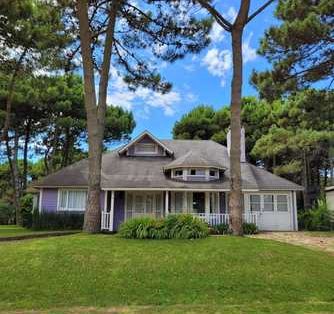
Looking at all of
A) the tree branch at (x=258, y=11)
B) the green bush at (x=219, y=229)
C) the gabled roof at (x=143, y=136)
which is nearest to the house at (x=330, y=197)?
the green bush at (x=219, y=229)

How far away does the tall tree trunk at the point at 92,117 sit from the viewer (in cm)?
1340

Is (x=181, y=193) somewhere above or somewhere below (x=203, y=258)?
above

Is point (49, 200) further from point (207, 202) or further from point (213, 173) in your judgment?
point (213, 173)

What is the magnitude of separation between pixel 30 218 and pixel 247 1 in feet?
51.1

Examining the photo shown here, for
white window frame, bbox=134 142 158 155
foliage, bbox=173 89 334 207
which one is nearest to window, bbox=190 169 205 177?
white window frame, bbox=134 142 158 155

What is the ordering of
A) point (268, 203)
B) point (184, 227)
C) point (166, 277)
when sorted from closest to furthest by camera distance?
point (166, 277) < point (184, 227) < point (268, 203)

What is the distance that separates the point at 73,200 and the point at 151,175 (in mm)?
4491

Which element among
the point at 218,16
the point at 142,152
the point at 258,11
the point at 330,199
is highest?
the point at 258,11

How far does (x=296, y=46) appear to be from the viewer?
14.8 m

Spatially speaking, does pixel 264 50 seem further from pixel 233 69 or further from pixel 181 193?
pixel 181 193

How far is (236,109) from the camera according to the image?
1316 cm

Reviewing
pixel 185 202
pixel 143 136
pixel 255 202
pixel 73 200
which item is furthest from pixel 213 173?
pixel 73 200

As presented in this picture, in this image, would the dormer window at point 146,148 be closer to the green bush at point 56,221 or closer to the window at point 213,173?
the window at point 213,173

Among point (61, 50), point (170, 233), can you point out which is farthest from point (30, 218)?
point (170, 233)
